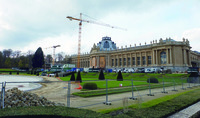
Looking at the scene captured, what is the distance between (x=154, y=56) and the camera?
222 ft

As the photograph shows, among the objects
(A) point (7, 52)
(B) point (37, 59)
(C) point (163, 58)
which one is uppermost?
(A) point (7, 52)

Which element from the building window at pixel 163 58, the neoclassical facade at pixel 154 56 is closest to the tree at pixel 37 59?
the neoclassical facade at pixel 154 56

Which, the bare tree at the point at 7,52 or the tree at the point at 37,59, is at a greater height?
the bare tree at the point at 7,52

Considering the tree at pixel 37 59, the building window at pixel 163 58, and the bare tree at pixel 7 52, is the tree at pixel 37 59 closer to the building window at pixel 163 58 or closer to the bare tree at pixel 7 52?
the bare tree at pixel 7 52

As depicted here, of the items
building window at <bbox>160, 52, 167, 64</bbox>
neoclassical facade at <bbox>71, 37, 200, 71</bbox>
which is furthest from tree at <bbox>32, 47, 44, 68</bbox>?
building window at <bbox>160, 52, 167, 64</bbox>

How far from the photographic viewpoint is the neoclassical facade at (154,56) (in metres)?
60.4

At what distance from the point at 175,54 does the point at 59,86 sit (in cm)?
6449

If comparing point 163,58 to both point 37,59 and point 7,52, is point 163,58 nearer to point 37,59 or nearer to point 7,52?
point 37,59

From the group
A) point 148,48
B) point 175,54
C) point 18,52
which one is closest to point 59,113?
point 175,54

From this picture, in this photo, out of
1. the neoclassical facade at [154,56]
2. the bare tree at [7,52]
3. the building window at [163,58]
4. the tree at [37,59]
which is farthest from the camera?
the bare tree at [7,52]

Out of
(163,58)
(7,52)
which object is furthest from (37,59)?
(163,58)

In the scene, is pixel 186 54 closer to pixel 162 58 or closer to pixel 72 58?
pixel 162 58

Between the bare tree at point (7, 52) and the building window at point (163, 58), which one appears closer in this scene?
the building window at point (163, 58)

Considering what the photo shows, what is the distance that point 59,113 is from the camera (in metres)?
4.51
